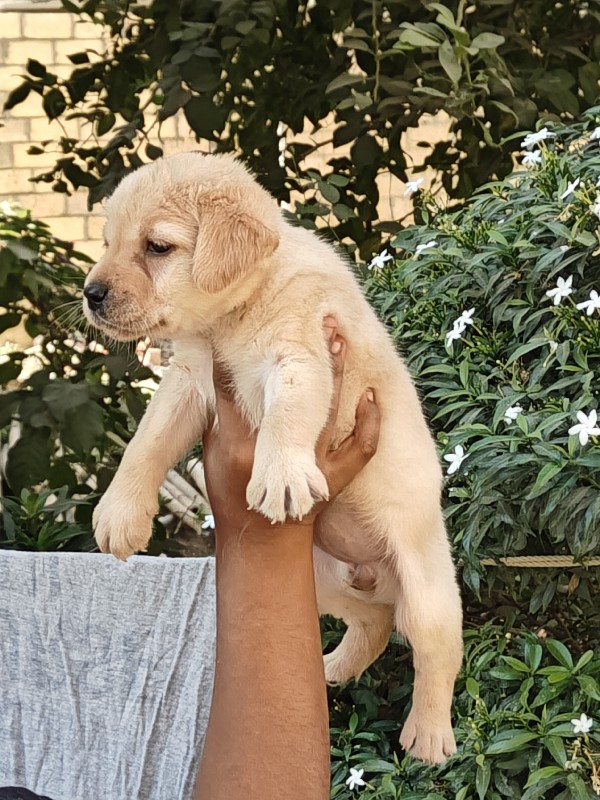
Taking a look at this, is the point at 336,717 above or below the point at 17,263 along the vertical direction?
below

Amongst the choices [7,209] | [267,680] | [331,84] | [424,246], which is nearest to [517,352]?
[424,246]

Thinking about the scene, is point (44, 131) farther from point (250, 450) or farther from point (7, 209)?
point (250, 450)

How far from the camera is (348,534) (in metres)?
1.92

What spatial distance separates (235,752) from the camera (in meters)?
1.69

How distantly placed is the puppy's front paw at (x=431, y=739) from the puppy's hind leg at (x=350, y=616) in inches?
8.5

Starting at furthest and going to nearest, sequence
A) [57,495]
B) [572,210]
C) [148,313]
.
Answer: [57,495] < [572,210] < [148,313]

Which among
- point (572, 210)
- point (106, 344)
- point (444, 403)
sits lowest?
point (106, 344)

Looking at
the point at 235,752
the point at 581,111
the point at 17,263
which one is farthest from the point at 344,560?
the point at 581,111

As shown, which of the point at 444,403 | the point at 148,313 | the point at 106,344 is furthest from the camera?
the point at 106,344

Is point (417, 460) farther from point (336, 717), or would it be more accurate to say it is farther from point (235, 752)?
point (336, 717)

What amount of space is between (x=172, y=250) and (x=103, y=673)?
3.92 ft

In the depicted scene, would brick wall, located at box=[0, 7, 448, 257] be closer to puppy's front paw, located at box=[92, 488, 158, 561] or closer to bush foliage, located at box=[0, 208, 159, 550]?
bush foliage, located at box=[0, 208, 159, 550]

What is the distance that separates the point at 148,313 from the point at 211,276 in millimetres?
117

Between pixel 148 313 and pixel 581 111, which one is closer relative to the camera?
pixel 148 313
